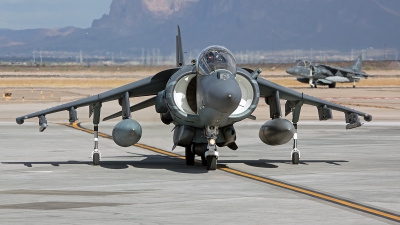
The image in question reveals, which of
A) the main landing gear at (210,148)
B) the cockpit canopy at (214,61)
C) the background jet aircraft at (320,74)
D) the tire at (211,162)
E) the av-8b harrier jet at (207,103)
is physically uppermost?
the cockpit canopy at (214,61)

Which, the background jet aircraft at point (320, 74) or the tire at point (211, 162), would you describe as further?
the background jet aircraft at point (320, 74)

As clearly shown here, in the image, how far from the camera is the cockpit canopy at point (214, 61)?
16578 millimetres

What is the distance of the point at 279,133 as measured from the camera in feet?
58.9

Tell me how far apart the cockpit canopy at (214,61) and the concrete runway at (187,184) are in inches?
85.4

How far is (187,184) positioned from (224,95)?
1.90m

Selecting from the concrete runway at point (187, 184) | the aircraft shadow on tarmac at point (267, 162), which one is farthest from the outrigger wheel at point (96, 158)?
the aircraft shadow on tarmac at point (267, 162)

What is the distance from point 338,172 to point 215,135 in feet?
8.87

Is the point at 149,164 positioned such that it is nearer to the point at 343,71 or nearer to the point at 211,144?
the point at 211,144

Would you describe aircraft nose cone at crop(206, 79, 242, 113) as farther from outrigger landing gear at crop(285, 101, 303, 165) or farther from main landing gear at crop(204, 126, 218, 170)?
outrigger landing gear at crop(285, 101, 303, 165)

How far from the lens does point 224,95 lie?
15.5 meters

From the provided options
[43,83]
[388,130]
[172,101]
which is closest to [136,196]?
[172,101]

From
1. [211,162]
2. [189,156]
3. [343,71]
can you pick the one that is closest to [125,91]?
[189,156]

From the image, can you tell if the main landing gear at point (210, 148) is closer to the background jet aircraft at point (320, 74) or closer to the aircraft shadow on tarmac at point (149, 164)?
the aircraft shadow on tarmac at point (149, 164)

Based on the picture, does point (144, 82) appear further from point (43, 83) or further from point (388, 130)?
point (43, 83)
